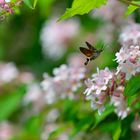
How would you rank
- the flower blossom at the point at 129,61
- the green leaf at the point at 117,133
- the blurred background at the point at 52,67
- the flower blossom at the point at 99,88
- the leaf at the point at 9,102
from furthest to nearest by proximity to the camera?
the leaf at the point at 9,102, the blurred background at the point at 52,67, the green leaf at the point at 117,133, the flower blossom at the point at 99,88, the flower blossom at the point at 129,61

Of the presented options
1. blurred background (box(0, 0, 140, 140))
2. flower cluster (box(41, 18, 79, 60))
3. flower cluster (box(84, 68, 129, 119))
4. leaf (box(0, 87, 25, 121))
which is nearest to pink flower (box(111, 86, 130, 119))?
flower cluster (box(84, 68, 129, 119))

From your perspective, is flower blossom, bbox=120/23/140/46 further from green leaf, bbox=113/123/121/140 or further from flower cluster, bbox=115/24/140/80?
green leaf, bbox=113/123/121/140

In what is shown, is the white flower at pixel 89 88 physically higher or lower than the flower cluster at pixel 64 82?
higher

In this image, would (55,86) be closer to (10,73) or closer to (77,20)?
(10,73)

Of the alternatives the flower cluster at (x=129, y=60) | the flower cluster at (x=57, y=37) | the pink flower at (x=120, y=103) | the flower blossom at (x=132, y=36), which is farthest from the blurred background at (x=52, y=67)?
the flower cluster at (x=129, y=60)

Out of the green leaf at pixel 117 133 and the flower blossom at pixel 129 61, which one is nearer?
the flower blossom at pixel 129 61

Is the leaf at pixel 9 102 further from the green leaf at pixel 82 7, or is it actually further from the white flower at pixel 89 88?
the green leaf at pixel 82 7

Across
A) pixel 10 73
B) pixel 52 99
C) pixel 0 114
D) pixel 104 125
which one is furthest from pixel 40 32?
pixel 104 125

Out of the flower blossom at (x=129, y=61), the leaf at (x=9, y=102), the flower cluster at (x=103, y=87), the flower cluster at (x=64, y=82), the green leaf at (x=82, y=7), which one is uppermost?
the green leaf at (x=82, y=7)
